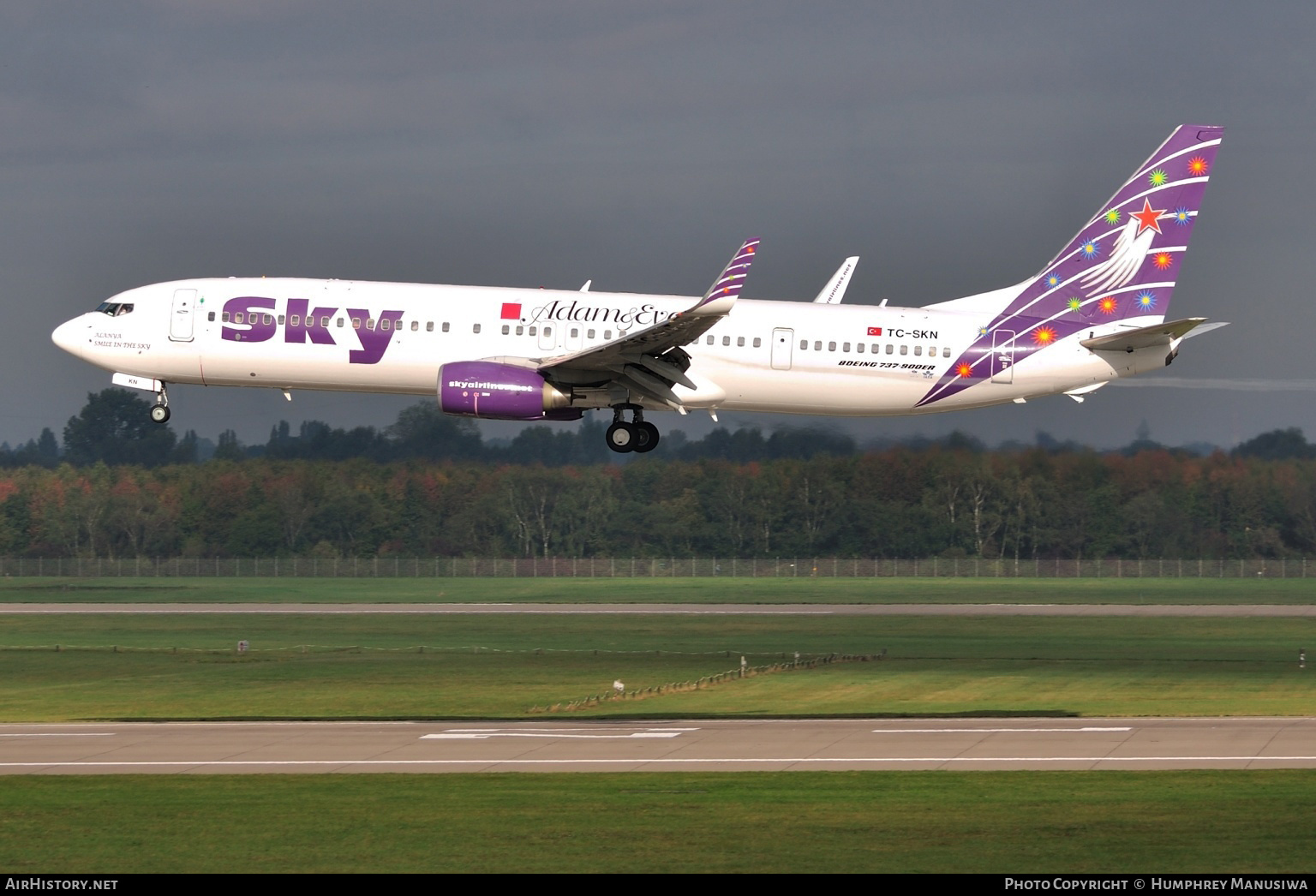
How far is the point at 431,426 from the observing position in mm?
88500

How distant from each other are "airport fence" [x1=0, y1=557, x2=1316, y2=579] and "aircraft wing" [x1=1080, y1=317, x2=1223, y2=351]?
48420 millimetres

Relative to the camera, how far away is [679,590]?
9450 cm

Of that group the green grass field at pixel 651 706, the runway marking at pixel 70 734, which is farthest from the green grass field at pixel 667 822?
the runway marking at pixel 70 734

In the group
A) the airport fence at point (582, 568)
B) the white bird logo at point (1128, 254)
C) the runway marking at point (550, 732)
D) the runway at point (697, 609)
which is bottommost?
the runway marking at point (550, 732)

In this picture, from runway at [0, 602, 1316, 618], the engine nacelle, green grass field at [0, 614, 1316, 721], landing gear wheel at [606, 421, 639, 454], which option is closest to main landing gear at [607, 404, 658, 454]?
landing gear wheel at [606, 421, 639, 454]

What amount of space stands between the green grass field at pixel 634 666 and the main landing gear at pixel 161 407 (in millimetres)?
8367

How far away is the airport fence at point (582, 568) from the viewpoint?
313ft

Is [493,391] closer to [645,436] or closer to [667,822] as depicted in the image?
[645,436]

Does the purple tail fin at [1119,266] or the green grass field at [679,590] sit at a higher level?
the purple tail fin at [1119,266]

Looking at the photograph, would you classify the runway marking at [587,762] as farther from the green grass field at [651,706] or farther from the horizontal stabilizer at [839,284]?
the horizontal stabilizer at [839,284]

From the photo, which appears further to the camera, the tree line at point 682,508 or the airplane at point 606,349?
the tree line at point 682,508

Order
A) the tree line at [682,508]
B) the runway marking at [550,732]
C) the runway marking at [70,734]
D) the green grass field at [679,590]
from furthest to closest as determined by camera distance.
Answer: the green grass field at [679,590] < the tree line at [682,508] < the runway marking at [70,734] < the runway marking at [550,732]

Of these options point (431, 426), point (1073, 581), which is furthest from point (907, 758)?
point (1073, 581)

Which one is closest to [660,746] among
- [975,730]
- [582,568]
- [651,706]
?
[975,730]
